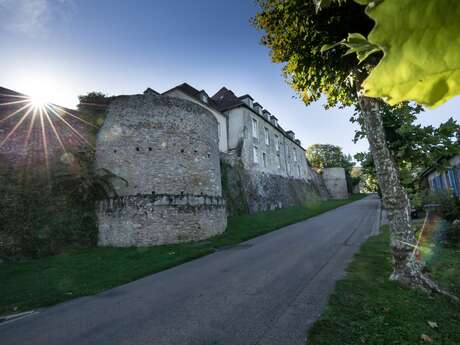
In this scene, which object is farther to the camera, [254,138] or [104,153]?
[254,138]

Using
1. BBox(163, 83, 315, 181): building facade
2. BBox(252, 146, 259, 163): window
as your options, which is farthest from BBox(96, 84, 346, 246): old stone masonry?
BBox(252, 146, 259, 163): window

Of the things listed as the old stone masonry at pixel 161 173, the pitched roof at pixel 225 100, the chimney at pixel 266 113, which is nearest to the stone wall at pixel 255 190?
the old stone masonry at pixel 161 173

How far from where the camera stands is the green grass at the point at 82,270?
656 cm

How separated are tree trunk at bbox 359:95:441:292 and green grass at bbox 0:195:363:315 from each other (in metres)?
6.99

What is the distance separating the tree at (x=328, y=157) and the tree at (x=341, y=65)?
2176 inches

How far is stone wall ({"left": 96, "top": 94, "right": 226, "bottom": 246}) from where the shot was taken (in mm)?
12750

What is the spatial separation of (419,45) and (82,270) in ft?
35.3

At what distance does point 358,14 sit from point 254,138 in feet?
79.4

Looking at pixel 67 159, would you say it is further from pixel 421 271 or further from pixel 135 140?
pixel 421 271

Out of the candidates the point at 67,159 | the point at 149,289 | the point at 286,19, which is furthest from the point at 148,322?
the point at 67,159

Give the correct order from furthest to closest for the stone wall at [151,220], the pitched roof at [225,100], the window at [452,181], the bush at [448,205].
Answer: the pitched roof at [225,100]
the window at [452,181]
the stone wall at [151,220]
the bush at [448,205]

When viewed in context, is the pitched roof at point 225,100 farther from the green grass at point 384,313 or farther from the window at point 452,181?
the green grass at point 384,313

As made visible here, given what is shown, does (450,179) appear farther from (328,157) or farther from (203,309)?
(328,157)

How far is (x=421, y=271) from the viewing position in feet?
17.2
